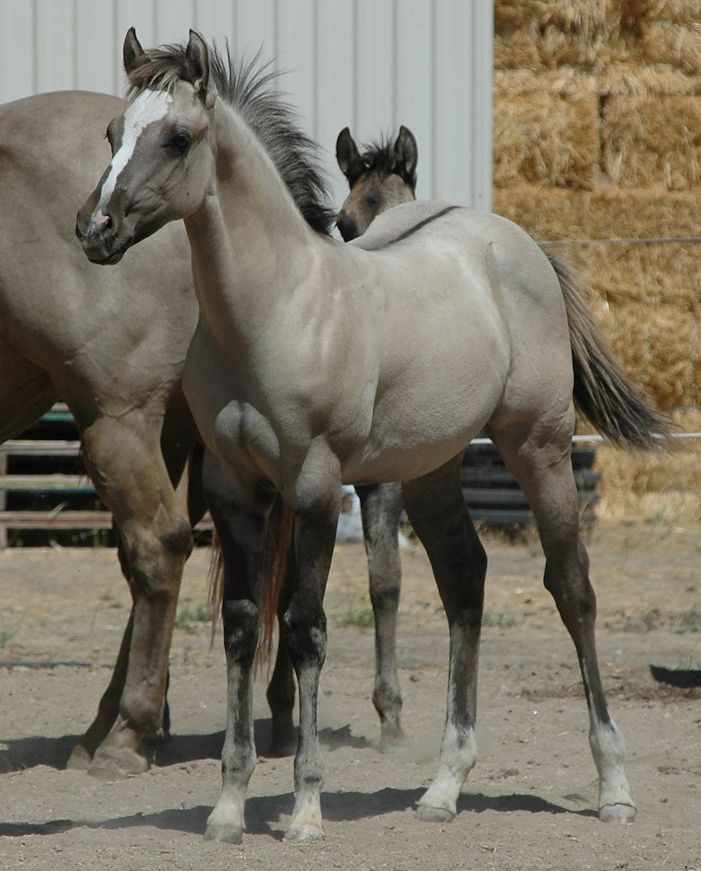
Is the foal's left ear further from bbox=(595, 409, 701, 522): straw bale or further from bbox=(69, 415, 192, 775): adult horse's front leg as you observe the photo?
bbox=(595, 409, 701, 522): straw bale

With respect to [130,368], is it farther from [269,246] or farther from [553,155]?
[553,155]

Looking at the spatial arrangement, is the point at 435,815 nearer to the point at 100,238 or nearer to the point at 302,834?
the point at 302,834

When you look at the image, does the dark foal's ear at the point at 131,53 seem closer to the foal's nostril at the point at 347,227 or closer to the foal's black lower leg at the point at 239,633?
the foal's black lower leg at the point at 239,633

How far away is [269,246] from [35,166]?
1.42 m

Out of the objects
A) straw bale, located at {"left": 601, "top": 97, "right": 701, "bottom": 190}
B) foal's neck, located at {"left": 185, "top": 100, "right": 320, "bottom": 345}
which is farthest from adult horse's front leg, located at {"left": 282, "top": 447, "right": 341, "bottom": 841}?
straw bale, located at {"left": 601, "top": 97, "right": 701, "bottom": 190}

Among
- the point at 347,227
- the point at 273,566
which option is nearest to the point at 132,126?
the point at 273,566

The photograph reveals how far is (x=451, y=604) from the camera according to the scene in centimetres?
456

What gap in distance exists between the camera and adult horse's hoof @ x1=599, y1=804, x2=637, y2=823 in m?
4.29

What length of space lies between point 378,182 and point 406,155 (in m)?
0.14

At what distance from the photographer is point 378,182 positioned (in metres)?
5.83

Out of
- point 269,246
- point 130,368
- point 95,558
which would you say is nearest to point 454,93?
point 95,558

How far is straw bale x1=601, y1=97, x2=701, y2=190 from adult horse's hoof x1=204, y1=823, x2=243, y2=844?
719 centimetres

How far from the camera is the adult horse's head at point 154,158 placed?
3584mm

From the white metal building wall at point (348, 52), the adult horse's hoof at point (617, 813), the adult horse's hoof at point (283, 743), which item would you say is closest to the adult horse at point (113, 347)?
the adult horse's hoof at point (283, 743)
